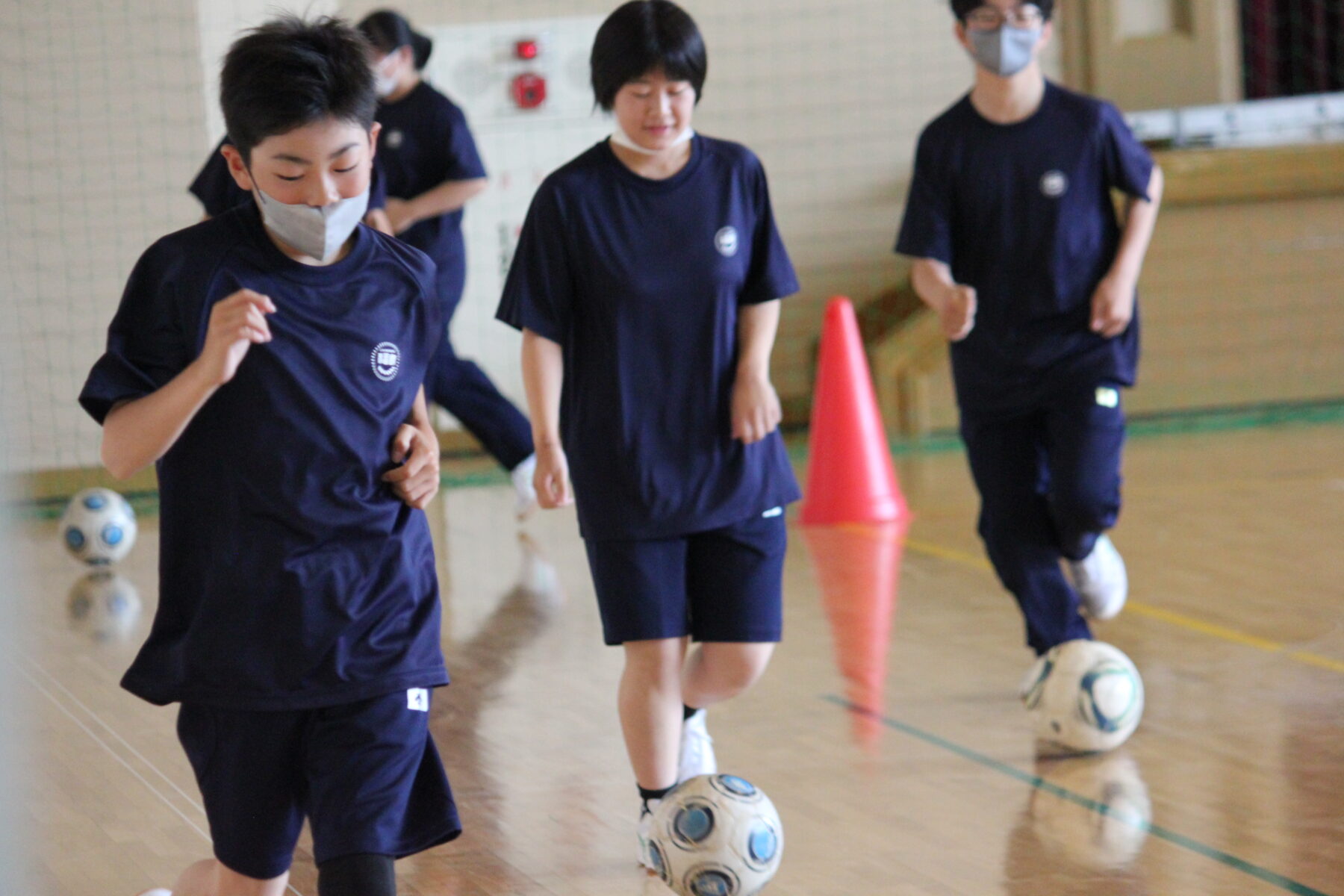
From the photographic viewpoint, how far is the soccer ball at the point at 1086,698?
3381 mm

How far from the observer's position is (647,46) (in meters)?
2.64

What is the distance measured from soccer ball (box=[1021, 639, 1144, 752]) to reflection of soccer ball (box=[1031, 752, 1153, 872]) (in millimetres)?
52

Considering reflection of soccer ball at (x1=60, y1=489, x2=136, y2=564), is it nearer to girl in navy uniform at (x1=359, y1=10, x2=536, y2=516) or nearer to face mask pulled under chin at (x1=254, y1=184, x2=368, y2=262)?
girl in navy uniform at (x1=359, y1=10, x2=536, y2=516)

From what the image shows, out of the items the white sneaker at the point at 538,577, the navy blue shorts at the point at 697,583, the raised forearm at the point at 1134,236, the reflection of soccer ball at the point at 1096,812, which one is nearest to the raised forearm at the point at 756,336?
the navy blue shorts at the point at 697,583

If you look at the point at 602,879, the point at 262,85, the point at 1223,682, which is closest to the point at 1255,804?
the point at 1223,682

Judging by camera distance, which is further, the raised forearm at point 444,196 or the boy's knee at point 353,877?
the raised forearm at point 444,196

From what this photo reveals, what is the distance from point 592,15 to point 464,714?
5105 millimetres

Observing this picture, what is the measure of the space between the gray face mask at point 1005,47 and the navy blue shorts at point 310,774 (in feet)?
7.09

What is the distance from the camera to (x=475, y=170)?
5828mm

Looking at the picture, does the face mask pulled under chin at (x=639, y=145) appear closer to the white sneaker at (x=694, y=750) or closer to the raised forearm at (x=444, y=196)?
the white sneaker at (x=694, y=750)

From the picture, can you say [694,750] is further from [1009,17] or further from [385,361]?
[1009,17]

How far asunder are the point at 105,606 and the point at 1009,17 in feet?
11.4

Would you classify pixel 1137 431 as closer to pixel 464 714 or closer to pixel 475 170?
pixel 475 170

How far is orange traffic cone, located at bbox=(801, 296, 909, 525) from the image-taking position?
248 inches
